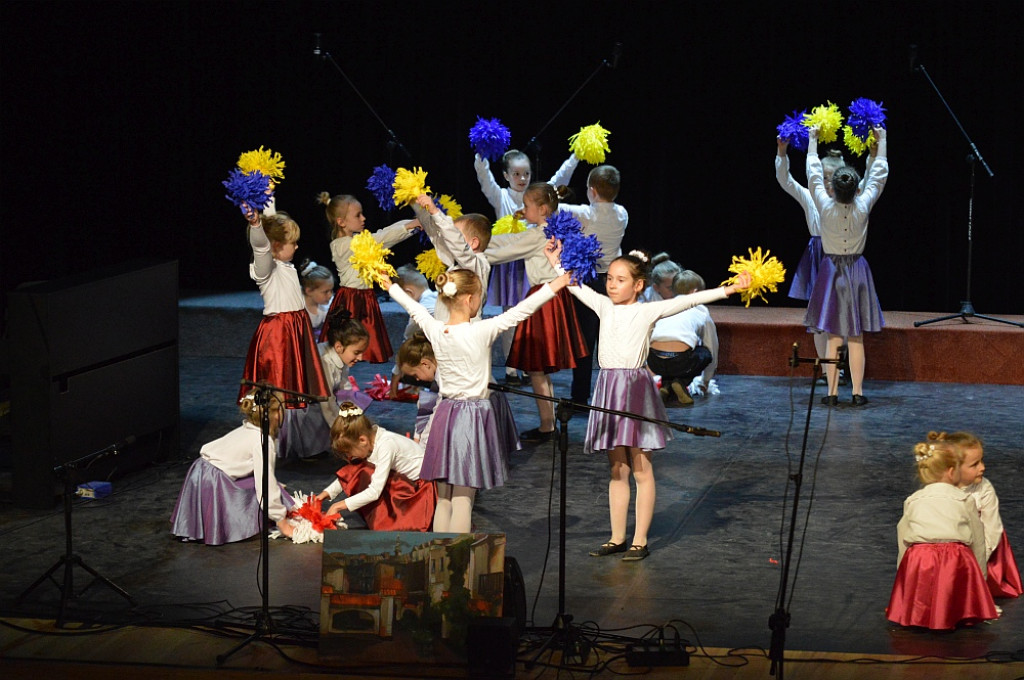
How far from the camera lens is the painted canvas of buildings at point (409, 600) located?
4.25 meters

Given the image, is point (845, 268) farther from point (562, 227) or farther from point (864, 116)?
point (562, 227)

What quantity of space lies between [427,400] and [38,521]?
184 centimetres

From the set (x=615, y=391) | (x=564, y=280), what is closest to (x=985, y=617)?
(x=615, y=391)

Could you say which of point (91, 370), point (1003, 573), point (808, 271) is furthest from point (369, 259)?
point (808, 271)

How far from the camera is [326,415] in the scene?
6727 millimetres

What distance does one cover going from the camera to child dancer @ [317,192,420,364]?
271 inches

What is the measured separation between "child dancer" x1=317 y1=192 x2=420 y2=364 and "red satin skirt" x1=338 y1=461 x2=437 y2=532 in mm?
Result: 1581

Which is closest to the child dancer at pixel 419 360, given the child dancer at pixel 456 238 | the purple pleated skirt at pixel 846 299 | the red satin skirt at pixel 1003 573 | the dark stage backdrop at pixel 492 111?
the child dancer at pixel 456 238

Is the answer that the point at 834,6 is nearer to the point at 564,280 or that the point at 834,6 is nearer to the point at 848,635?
the point at 564,280

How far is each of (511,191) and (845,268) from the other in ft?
6.81

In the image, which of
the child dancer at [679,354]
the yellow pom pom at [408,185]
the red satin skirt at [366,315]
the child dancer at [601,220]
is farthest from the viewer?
the child dancer at [679,354]

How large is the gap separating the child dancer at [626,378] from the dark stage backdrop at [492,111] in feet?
15.7

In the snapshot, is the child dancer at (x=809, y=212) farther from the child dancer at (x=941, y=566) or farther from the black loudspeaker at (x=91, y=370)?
the black loudspeaker at (x=91, y=370)

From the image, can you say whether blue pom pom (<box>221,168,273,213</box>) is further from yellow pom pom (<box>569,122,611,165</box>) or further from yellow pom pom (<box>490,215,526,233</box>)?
yellow pom pom (<box>569,122,611,165</box>)
